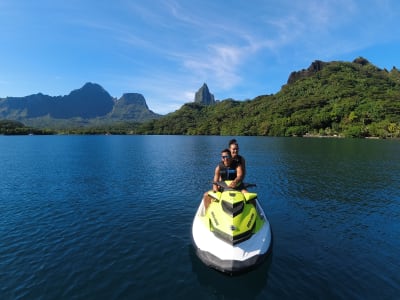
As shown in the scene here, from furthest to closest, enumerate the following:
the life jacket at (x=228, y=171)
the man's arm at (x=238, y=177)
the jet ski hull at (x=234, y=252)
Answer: the life jacket at (x=228, y=171)
the man's arm at (x=238, y=177)
the jet ski hull at (x=234, y=252)

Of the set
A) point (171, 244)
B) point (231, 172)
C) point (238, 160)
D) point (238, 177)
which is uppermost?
point (238, 160)

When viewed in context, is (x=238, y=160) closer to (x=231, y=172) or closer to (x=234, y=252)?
(x=231, y=172)

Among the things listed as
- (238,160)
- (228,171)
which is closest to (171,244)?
(228,171)

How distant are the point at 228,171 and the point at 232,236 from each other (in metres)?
3.69

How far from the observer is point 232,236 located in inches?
317

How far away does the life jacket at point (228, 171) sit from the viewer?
11.2 m

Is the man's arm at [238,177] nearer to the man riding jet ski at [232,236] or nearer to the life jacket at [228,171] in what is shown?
the life jacket at [228,171]

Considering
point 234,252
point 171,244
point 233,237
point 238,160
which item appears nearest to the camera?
point 234,252

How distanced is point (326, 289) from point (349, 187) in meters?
20.4

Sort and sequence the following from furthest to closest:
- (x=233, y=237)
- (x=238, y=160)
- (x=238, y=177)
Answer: (x=238, y=160) < (x=238, y=177) < (x=233, y=237)

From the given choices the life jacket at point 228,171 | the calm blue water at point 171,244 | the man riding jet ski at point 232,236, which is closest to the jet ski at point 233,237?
the man riding jet ski at point 232,236

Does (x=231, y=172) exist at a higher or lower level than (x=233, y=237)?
higher

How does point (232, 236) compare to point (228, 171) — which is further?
point (228, 171)

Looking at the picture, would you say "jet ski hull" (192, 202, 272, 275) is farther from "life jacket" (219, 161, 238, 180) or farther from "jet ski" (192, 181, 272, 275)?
"life jacket" (219, 161, 238, 180)
